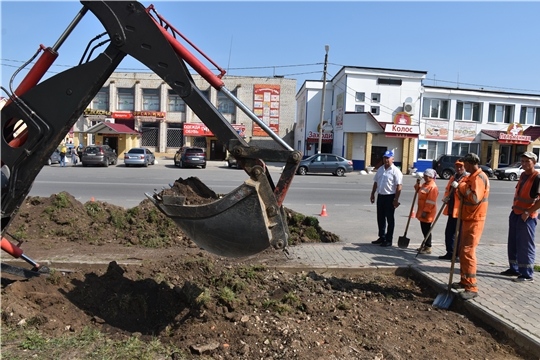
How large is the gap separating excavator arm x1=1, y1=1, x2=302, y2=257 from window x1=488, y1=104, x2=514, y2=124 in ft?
136

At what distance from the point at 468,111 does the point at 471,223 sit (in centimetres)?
3726

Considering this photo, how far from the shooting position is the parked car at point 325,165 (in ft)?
91.5

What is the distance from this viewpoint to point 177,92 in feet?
11.6

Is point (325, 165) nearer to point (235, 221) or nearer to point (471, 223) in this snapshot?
point (471, 223)

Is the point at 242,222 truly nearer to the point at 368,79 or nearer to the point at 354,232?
the point at 354,232

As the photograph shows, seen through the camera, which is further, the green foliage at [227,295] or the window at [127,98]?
the window at [127,98]

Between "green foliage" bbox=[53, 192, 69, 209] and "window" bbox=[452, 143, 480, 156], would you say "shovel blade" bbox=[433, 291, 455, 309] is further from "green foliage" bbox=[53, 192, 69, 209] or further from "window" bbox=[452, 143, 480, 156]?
"window" bbox=[452, 143, 480, 156]

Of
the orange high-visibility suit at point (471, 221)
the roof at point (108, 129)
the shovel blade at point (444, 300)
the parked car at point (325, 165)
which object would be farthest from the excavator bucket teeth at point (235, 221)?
the roof at point (108, 129)

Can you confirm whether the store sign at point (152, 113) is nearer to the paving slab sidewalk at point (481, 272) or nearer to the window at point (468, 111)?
the window at point (468, 111)

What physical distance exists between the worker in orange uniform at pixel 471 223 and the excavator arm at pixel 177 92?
292cm

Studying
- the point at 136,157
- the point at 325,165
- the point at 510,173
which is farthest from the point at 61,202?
the point at 510,173

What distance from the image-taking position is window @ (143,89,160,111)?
44.8 m

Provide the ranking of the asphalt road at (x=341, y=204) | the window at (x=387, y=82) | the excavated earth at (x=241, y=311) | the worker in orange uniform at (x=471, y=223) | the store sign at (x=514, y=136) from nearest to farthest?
the excavated earth at (x=241, y=311), the worker in orange uniform at (x=471, y=223), the asphalt road at (x=341, y=204), the window at (x=387, y=82), the store sign at (x=514, y=136)

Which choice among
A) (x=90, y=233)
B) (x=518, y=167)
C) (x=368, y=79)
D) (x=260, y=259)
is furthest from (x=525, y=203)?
(x=368, y=79)
